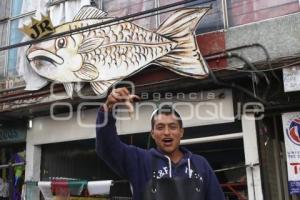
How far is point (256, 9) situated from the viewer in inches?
300

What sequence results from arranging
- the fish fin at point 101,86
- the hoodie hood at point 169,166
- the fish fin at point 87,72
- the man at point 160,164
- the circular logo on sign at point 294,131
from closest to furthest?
the man at point 160,164, the hoodie hood at point 169,166, the circular logo on sign at point 294,131, the fish fin at point 101,86, the fish fin at point 87,72

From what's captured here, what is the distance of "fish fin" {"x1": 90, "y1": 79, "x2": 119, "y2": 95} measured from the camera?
8.12 meters

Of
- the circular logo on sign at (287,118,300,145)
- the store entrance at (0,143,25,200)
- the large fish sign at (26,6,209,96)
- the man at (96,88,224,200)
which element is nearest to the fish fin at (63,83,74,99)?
the large fish sign at (26,6,209,96)

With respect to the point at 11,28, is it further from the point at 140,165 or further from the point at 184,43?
the point at 140,165

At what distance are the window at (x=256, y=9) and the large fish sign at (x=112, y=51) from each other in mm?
645

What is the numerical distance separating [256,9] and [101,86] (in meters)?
2.92

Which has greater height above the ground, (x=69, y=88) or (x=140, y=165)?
(x=69, y=88)

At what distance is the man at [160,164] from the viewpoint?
8.87ft

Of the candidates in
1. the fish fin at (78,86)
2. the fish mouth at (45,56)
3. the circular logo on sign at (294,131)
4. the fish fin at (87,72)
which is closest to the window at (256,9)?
the circular logo on sign at (294,131)

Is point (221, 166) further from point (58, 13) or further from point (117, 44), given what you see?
point (58, 13)

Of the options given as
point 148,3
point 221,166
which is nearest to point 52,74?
point 148,3

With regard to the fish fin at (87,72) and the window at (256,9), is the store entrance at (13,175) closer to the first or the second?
the fish fin at (87,72)

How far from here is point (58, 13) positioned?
372 inches

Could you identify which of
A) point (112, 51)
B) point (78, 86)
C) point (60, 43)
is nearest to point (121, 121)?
point (78, 86)
